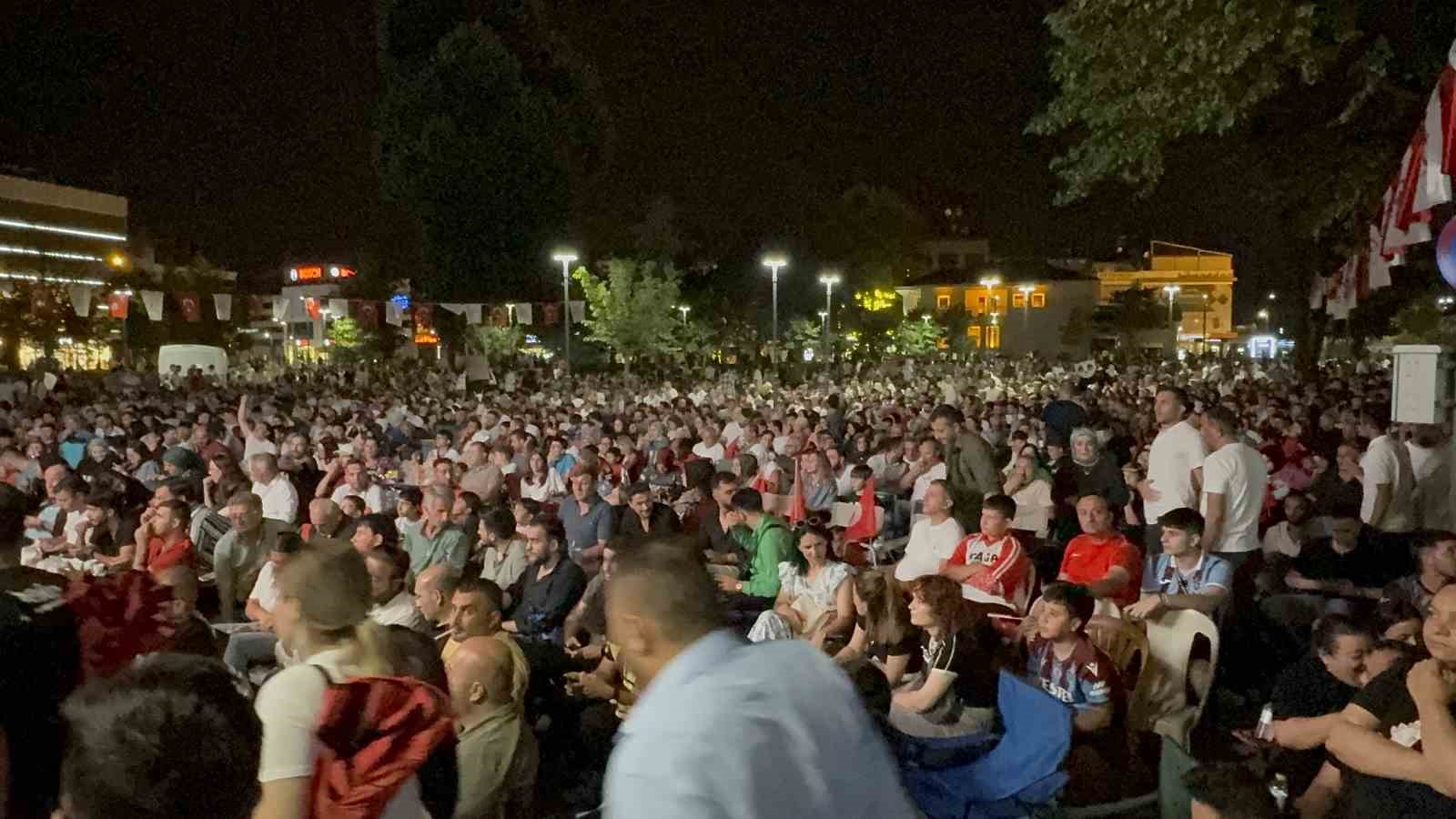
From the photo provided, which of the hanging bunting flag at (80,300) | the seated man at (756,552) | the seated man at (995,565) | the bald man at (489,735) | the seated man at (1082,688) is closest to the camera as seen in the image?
the bald man at (489,735)

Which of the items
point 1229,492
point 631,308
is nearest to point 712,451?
point 1229,492

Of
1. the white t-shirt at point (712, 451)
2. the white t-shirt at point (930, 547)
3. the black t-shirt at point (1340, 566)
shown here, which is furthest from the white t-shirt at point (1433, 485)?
the white t-shirt at point (712, 451)

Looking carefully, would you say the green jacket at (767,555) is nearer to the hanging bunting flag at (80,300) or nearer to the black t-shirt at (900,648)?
the black t-shirt at (900,648)

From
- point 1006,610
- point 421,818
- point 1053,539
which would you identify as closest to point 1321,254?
point 1053,539

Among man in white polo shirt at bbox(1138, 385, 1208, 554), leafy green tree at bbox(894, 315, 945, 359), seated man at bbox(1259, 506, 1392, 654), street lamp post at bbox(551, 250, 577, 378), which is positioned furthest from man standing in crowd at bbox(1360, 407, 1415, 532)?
leafy green tree at bbox(894, 315, 945, 359)

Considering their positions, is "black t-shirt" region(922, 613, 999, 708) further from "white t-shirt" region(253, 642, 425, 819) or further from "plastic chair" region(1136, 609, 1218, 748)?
"white t-shirt" region(253, 642, 425, 819)

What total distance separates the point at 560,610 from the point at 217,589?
7.64 ft

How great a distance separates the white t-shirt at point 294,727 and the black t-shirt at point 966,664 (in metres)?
2.99

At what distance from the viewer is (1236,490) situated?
7.50 meters

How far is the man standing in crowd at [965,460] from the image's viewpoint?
9883 millimetres

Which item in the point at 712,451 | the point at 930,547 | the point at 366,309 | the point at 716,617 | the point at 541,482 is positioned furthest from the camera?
the point at 366,309

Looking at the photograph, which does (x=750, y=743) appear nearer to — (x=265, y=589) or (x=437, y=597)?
(x=437, y=597)

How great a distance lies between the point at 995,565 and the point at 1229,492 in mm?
1520

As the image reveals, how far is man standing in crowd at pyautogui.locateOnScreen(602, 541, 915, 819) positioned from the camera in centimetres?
189
